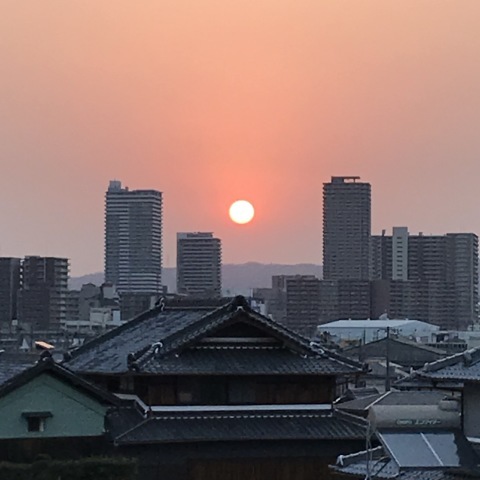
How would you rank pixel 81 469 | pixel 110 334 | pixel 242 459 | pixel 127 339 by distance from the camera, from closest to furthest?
pixel 81 469 < pixel 242 459 < pixel 127 339 < pixel 110 334

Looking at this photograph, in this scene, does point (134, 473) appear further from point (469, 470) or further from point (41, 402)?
point (469, 470)

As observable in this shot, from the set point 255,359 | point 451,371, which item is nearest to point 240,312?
point 255,359

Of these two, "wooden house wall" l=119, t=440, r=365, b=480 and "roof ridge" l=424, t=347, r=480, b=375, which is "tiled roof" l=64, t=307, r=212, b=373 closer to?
"wooden house wall" l=119, t=440, r=365, b=480

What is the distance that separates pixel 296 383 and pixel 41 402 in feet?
20.7

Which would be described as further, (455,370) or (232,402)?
(232,402)

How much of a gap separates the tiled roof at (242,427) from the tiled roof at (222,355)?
114 cm

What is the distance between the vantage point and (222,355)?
3175 cm

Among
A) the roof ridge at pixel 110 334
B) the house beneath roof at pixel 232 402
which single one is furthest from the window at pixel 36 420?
the roof ridge at pixel 110 334

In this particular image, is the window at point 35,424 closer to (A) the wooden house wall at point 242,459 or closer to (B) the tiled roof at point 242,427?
(B) the tiled roof at point 242,427

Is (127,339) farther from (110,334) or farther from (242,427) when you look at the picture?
(242,427)

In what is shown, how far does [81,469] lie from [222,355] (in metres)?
5.75

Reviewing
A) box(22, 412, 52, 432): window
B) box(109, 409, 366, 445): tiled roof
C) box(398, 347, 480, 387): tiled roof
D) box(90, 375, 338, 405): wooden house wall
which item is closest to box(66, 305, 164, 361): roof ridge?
box(90, 375, 338, 405): wooden house wall

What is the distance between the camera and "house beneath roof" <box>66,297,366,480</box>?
99.8 feet

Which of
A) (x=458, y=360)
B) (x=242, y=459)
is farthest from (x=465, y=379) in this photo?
(x=242, y=459)
